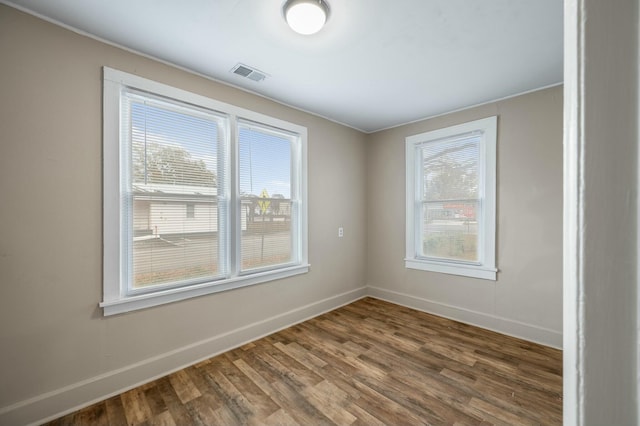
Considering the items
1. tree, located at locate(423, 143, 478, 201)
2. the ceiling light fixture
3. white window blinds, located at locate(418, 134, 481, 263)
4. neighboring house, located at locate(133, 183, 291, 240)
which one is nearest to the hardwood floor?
white window blinds, located at locate(418, 134, 481, 263)

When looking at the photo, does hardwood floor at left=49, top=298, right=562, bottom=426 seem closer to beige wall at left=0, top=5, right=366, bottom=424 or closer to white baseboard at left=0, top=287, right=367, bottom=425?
white baseboard at left=0, top=287, right=367, bottom=425

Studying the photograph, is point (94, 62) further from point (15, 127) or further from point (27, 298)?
point (27, 298)

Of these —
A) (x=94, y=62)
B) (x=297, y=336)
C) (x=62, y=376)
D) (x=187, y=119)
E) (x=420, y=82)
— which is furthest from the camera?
(x=297, y=336)

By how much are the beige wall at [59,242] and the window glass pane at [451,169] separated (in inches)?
113

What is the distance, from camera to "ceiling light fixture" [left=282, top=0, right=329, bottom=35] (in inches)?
64.7

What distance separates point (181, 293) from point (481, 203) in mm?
3292

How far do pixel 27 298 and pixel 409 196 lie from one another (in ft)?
12.4

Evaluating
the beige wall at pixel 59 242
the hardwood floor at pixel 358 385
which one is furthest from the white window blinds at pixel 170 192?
the hardwood floor at pixel 358 385

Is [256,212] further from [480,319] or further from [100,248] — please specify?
[480,319]

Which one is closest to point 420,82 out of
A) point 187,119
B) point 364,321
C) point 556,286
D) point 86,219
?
point 187,119

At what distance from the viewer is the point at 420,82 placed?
2.66 m

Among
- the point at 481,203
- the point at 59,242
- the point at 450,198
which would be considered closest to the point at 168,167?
the point at 59,242

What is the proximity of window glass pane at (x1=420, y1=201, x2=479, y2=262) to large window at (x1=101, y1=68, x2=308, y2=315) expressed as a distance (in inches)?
72.5

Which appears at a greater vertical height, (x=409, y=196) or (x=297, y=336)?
(x=409, y=196)
